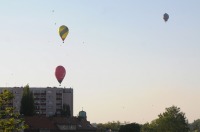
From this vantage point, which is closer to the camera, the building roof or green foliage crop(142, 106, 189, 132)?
the building roof

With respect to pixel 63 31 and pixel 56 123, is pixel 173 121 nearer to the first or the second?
pixel 56 123

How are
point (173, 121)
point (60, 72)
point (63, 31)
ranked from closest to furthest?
point (63, 31) < point (60, 72) < point (173, 121)

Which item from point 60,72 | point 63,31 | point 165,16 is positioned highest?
point 165,16

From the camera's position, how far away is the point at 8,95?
44.6m

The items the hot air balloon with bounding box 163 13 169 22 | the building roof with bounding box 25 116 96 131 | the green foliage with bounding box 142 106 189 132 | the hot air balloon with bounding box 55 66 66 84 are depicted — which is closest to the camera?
the hot air balloon with bounding box 55 66 66 84

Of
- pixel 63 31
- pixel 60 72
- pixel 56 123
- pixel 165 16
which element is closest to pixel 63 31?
pixel 63 31

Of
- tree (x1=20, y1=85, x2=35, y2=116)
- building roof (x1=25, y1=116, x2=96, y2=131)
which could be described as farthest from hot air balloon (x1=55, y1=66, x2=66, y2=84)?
tree (x1=20, y1=85, x2=35, y2=116)

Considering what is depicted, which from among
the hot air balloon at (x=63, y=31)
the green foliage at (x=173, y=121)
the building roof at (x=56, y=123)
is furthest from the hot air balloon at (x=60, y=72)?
the green foliage at (x=173, y=121)

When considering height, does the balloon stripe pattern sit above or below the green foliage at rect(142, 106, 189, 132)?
above

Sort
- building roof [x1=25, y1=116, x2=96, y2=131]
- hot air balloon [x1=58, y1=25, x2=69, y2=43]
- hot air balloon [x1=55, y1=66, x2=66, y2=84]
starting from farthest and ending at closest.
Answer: building roof [x1=25, y1=116, x2=96, y2=131]
hot air balloon [x1=55, y1=66, x2=66, y2=84]
hot air balloon [x1=58, y1=25, x2=69, y2=43]

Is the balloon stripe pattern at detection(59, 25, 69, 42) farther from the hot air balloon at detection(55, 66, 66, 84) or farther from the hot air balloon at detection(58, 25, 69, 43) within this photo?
the hot air balloon at detection(55, 66, 66, 84)

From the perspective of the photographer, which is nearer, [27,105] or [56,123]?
[56,123]

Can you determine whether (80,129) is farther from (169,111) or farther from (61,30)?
(61,30)

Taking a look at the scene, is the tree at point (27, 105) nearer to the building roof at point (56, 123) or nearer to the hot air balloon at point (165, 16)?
the building roof at point (56, 123)
